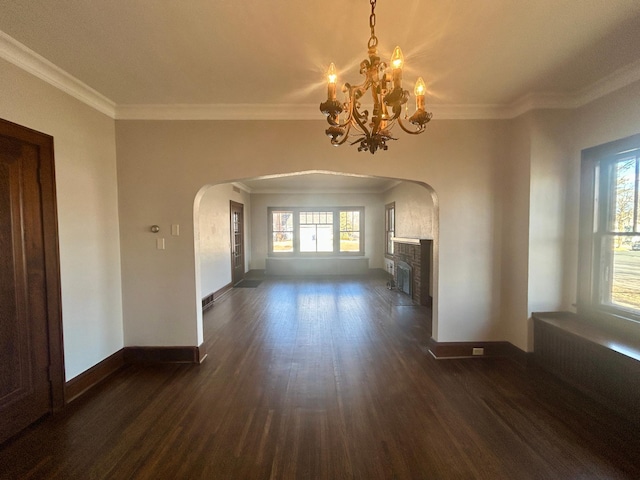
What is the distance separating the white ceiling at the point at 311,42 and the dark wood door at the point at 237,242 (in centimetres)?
459

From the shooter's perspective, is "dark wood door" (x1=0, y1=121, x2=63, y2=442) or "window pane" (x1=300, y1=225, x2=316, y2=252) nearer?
"dark wood door" (x1=0, y1=121, x2=63, y2=442)

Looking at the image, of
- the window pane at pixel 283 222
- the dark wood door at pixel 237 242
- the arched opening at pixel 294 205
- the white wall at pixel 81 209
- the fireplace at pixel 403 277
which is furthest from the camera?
the window pane at pixel 283 222

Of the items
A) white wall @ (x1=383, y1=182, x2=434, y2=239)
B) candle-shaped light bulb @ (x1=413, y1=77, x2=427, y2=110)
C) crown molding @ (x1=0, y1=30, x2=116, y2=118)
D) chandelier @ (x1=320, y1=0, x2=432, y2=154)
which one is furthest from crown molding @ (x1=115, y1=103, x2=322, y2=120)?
white wall @ (x1=383, y1=182, x2=434, y2=239)

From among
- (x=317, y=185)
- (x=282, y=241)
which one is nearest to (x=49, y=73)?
(x=317, y=185)

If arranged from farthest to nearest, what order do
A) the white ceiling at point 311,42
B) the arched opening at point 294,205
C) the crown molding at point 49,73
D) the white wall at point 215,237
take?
the arched opening at point 294,205 → the white wall at point 215,237 → the crown molding at point 49,73 → the white ceiling at point 311,42

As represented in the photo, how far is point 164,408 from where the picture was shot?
238cm

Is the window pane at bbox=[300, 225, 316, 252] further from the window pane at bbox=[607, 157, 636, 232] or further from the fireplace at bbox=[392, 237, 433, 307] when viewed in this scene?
the window pane at bbox=[607, 157, 636, 232]

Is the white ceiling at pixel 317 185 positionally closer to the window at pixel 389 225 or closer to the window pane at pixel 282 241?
the window at pixel 389 225

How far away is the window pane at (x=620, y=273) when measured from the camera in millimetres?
2492

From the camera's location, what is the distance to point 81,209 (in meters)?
2.66

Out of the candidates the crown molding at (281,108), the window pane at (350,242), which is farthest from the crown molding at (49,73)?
the window pane at (350,242)

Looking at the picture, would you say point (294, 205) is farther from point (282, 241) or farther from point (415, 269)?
point (415, 269)

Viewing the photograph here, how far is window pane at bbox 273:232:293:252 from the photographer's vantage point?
9078 millimetres

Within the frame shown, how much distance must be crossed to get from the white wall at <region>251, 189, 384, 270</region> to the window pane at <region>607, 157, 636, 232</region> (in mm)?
6365
